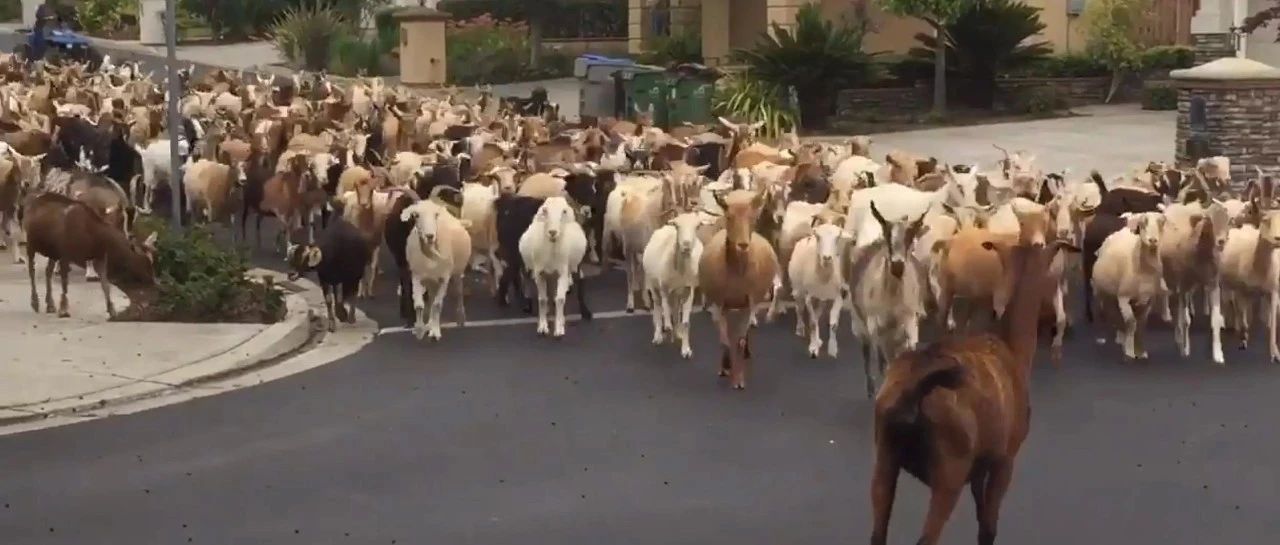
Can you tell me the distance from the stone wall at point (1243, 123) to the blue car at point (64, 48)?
2770 cm

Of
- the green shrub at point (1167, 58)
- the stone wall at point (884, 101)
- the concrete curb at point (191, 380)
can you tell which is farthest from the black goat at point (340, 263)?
the green shrub at point (1167, 58)

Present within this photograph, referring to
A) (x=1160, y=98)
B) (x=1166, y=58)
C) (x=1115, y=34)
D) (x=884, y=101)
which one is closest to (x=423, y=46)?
(x=884, y=101)

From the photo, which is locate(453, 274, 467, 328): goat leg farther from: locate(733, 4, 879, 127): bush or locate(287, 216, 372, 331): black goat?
locate(733, 4, 879, 127): bush

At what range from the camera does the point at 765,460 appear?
1216 cm

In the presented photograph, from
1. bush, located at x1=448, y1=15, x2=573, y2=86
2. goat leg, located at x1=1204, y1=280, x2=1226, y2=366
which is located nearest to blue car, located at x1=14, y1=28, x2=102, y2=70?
bush, located at x1=448, y1=15, x2=573, y2=86

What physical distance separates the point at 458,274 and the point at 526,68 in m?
30.8

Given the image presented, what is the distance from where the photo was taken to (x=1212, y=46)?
121 feet

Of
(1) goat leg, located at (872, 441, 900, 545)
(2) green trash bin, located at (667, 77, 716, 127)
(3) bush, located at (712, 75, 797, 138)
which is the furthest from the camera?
(3) bush, located at (712, 75, 797, 138)

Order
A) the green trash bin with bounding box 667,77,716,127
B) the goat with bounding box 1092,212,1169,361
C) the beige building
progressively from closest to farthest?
the goat with bounding box 1092,212,1169,361, the green trash bin with bounding box 667,77,716,127, the beige building

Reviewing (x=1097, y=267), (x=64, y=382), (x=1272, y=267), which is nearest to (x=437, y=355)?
(x=64, y=382)

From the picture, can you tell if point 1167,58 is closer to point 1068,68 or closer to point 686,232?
point 1068,68

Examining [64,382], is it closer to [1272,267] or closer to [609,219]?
[609,219]

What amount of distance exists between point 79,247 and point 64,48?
34180mm

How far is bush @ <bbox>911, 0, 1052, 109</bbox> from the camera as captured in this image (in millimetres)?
36375
